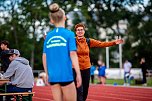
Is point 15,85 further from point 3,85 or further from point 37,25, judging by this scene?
point 37,25

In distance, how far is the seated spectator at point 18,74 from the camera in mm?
8523

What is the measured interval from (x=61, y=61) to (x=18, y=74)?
349 centimetres

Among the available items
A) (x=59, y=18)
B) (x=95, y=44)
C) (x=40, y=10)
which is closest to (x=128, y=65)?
(x=40, y=10)

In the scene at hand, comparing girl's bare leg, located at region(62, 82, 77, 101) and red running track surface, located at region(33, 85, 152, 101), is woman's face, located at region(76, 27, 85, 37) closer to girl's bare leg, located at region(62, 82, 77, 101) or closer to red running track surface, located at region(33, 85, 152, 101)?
girl's bare leg, located at region(62, 82, 77, 101)

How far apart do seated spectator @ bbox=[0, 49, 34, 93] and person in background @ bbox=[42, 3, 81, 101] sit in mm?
3263

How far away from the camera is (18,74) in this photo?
8.59 m

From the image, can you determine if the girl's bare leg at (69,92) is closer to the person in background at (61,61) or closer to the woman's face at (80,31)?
the person in background at (61,61)

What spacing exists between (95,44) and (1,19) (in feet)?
123

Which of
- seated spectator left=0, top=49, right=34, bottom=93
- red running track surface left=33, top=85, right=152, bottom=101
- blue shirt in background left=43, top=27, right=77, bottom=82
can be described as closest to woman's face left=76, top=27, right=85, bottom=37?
seated spectator left=0, top=49, right=34, bottom=93

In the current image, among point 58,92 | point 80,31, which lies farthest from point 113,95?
point 58,92

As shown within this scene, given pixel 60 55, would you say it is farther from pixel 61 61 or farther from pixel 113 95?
pixel 113 95

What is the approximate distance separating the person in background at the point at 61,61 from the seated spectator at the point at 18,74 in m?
3.26

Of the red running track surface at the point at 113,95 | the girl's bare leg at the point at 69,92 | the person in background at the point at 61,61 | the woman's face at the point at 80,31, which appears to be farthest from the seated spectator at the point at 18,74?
the red running track surface at the point at 113,95

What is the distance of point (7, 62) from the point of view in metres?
10.1
